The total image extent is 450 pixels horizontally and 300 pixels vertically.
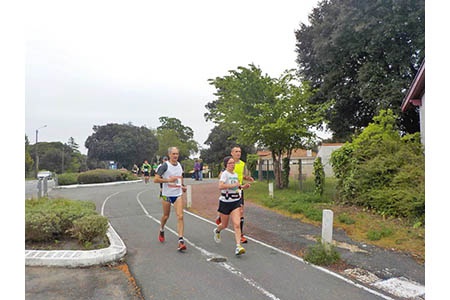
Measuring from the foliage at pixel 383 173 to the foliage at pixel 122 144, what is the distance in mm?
50064

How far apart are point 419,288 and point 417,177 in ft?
16.7

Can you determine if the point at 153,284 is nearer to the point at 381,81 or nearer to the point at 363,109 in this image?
the point at 381,81

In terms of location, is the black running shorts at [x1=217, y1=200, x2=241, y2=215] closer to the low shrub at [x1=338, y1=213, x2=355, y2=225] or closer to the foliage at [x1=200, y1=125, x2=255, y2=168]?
the low shrub at [x1=338, y1=213, x2=355, y2=225]

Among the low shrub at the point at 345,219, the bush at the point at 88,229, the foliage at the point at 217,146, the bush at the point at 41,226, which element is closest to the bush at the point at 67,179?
the bush at the point at 41,226

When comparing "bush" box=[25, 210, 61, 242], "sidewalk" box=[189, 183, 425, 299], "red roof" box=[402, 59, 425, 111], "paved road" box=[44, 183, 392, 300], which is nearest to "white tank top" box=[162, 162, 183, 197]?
"paved road" box=[44, 183, 392, 300]

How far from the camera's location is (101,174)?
25.8 metres

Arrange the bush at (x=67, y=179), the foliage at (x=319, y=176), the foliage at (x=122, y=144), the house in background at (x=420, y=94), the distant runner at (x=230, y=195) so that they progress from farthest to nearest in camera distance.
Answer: the foliage at (x=122, y=144) < the bush at (x=67, y=179) < the foliage at (x=319, y=176) < the house in background at (x=420, y=94) < the distant runner at (x=230, y=195)

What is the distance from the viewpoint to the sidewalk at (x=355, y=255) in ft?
15.8

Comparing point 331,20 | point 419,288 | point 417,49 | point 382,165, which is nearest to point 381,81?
point 417,49

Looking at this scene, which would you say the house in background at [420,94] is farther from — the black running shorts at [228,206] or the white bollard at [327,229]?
the black running shorts at [228,206]

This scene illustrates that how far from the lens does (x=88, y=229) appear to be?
235 inches

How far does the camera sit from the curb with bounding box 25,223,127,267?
5.16 m

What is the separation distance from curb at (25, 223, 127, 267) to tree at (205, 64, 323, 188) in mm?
10289

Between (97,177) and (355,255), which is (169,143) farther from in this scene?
(355,255)
